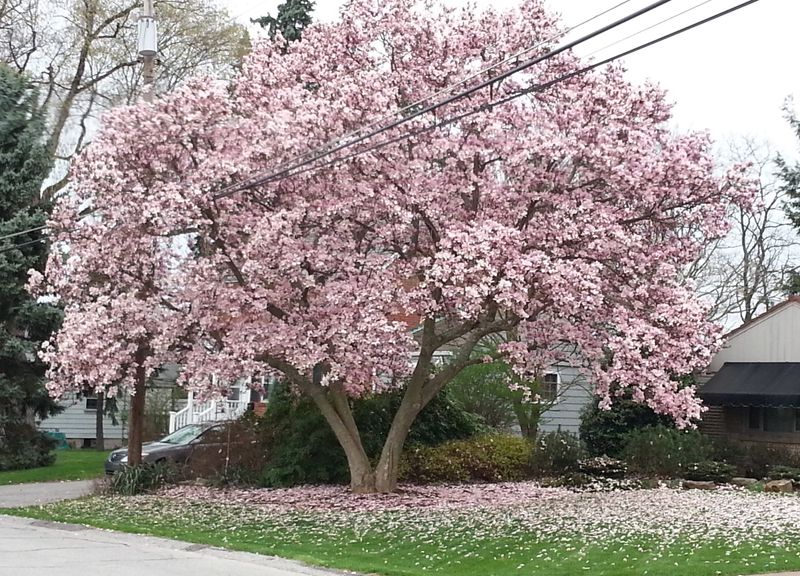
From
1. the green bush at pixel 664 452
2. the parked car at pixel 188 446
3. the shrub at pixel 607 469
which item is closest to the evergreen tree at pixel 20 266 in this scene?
the parked car at pixel 188 446

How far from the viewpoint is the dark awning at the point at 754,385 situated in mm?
22719

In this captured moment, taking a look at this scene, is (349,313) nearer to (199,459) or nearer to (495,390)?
(199,459)

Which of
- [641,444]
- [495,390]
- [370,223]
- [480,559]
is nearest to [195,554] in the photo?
[480,559]

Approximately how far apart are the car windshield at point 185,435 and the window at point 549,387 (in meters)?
9.31

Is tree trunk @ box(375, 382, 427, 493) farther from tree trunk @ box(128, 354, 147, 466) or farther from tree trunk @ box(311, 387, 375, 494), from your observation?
tree trunk @ box(128, 354, 147, 466)

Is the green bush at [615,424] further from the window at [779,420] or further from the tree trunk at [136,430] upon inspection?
the tree trunk at [136,430]

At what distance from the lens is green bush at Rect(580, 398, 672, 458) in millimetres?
25203

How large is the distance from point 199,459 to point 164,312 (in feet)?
15.9

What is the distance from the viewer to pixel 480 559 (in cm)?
1228

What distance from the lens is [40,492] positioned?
22.1m

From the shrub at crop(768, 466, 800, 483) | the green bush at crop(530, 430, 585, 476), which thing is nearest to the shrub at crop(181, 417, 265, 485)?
the green bush at crop(530, 430, 585, 476)

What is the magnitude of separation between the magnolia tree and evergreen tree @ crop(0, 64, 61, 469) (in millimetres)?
7941

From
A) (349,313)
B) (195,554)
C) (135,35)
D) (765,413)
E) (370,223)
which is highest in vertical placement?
(135,35)

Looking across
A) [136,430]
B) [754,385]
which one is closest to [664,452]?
[754,385]
